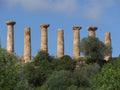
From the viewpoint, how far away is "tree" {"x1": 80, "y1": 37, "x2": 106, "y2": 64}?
81.1 meters

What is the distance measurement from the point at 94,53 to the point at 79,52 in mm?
4863

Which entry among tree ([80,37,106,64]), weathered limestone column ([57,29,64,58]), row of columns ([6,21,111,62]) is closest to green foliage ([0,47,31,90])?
tree ([80,37,106,64])

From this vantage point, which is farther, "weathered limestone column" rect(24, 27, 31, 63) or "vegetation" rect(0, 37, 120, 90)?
"weathered limestone column" rect(24, 27, 31, 63)

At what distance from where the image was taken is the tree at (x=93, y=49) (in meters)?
81.1

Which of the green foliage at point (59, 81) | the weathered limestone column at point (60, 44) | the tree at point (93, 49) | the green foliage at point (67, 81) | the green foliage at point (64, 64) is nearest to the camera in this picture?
the green foliage at point (67, 81)

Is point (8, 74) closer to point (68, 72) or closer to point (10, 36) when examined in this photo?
point (68, 72)

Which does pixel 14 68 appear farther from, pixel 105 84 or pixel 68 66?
pixel 68 66

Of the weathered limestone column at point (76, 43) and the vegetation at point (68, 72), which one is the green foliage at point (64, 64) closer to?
the vegetation at point (68, 72)

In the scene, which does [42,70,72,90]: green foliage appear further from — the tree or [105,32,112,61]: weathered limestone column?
[105,32,112,61]: weathered limestone column

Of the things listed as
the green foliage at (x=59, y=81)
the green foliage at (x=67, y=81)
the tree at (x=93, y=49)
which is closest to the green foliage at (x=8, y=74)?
the green foliage at (x=67, y=81)

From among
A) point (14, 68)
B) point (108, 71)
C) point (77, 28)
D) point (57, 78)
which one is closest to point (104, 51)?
point (77, 28)

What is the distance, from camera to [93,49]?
8150 centimetres

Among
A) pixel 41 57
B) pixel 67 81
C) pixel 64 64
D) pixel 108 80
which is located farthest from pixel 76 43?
pixel 108 80

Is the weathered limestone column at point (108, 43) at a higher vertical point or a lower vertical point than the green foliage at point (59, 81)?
higher
